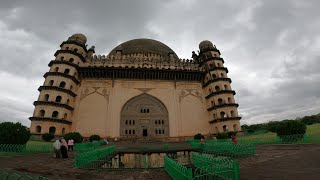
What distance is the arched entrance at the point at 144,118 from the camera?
30.1 metres

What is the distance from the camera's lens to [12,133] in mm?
14289

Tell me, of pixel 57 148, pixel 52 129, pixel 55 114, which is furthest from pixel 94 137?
pixel 57 148

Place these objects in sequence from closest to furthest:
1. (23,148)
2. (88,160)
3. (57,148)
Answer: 1. (88,160)
2. (57,148)
3. (23,148)

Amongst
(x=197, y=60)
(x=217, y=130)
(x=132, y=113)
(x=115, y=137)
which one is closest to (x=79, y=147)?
(x=115, y=137)

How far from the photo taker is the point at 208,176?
5.10 metres

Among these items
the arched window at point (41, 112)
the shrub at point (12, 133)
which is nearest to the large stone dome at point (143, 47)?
the arched window at point (41, 112)

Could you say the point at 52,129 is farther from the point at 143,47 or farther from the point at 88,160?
the point at 143,47

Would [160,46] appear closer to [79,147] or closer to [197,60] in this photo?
[197,60]

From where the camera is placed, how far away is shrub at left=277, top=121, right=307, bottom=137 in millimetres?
15508

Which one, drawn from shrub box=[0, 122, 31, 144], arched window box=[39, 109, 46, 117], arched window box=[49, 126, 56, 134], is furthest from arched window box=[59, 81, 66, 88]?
shrub box=[0, 122, 31, 144]

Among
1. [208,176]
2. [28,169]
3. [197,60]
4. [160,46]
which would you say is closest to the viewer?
[208,176]

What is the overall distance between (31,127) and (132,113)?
1276 centimetres

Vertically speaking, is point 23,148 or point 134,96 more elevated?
point 134,96

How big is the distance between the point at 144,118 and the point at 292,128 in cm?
1961
